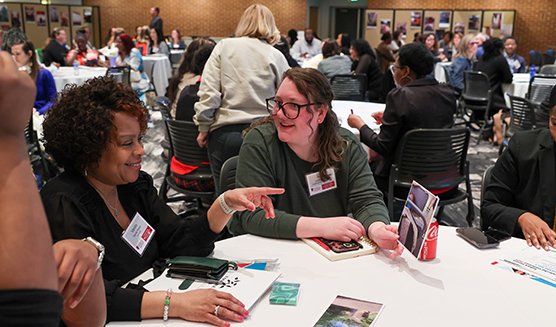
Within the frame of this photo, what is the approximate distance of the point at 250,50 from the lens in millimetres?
3570

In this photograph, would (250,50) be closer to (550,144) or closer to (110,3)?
(550,144)

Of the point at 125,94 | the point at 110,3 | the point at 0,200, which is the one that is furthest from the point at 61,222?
the point at 110,3

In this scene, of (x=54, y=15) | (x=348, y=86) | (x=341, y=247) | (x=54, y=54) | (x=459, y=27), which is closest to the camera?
(x=341, y=247)

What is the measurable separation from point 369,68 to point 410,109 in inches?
171

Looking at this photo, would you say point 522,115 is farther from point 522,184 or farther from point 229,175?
point 229,175

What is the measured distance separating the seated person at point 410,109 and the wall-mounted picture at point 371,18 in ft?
41.4

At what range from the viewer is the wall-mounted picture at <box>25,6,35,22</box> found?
48.2 feet

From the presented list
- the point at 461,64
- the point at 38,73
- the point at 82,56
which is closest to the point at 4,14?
the point at 82,56

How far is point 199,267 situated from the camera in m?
1.65

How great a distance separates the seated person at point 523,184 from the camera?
2.30 m

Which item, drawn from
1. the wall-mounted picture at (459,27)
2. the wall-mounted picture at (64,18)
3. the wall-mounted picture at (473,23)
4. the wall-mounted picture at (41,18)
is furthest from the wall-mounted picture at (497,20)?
the wall-mounted picture at (41,18)

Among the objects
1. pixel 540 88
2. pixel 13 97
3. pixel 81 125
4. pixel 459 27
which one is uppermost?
pixel 459 27

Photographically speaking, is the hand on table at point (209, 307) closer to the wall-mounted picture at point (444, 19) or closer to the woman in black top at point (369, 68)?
the woman in black top at point (369, 68)

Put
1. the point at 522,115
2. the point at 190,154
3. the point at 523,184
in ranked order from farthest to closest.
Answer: the point at 522,115, the point at 190,154, the point at 523,184
